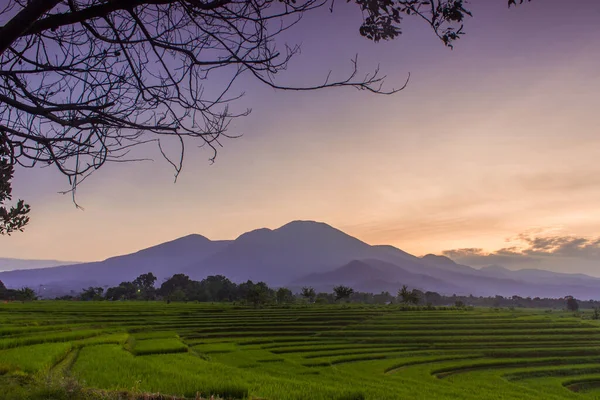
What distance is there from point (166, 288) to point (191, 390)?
96960mm

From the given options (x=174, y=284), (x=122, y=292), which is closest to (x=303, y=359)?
(x=122, y=292)

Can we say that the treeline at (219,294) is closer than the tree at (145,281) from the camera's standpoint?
Yes

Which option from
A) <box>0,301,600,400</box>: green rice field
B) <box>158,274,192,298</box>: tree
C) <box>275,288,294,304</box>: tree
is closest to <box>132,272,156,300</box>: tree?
<box>158,274,192,298</box>: tree

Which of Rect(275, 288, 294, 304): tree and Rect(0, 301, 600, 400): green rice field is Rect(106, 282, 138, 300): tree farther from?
Rect(0, 301, 600, 400): green rice field

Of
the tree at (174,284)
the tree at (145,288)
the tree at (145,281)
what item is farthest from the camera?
the tree at (145,281)

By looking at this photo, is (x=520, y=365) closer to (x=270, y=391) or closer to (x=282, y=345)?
(x=282, y=345)

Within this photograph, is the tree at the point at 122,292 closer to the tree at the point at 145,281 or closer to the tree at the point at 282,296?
the tree at the point at 145,281

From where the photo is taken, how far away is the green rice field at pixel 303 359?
10008 mm

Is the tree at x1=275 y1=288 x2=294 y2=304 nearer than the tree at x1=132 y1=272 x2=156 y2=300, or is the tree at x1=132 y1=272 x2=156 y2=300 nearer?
the tree at x1=275 y1=288 x2=294 y2=304

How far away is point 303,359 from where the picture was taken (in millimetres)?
19953

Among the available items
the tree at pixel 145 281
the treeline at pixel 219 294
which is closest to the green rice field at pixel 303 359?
the treeline at pixel 219 294

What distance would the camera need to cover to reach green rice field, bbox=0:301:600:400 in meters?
10.0

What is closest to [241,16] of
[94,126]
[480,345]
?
[94,126]

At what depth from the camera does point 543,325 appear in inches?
1486
